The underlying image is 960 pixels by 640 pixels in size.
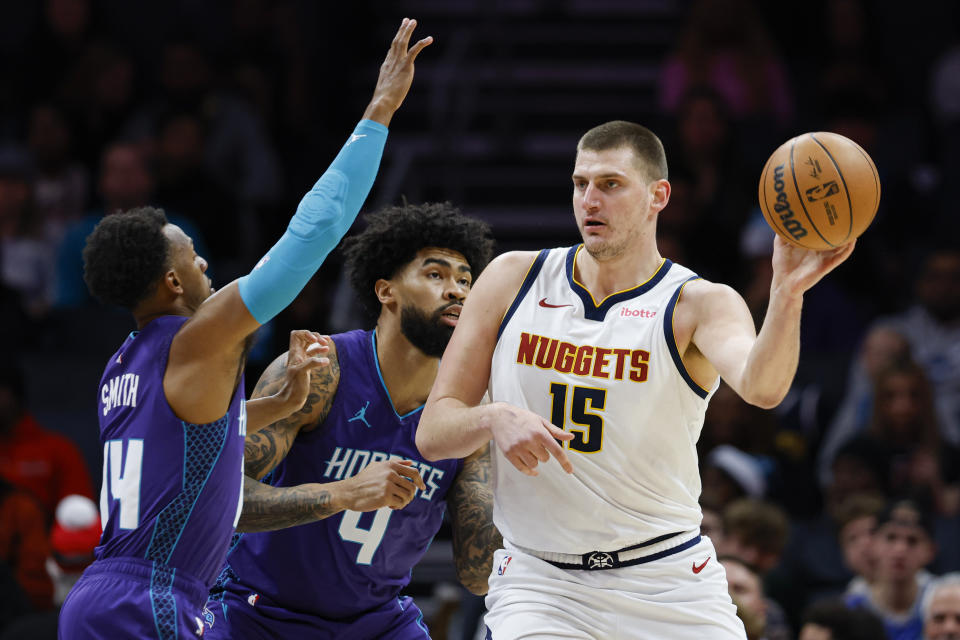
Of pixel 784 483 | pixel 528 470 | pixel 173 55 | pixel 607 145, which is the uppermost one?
pixel 173 55

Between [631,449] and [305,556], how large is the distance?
4.87 ft

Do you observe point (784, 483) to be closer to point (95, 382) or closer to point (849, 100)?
point (849, 100)

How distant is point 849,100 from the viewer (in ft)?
36.9

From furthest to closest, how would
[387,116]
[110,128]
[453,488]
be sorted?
[110,128] → [453,488] → [387,116]

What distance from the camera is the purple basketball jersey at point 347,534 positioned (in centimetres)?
529

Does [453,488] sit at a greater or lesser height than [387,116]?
lesser

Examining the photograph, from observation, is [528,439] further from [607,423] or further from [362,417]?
[362,417]

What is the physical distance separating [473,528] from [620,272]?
1.27 m

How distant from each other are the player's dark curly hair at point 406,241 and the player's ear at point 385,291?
0.07m

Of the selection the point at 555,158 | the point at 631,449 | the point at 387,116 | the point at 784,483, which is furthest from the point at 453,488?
the point at 555,158

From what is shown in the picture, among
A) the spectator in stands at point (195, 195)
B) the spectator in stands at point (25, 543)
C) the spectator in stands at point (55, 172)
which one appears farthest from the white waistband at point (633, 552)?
the spectator in stands at point (55, 172)

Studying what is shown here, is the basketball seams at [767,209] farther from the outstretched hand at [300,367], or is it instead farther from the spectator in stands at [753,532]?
the spectator in stands at [753,532]

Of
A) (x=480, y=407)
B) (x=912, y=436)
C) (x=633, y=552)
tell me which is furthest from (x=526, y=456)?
(x=912, y=436)

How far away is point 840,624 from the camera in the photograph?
6.91 metres
